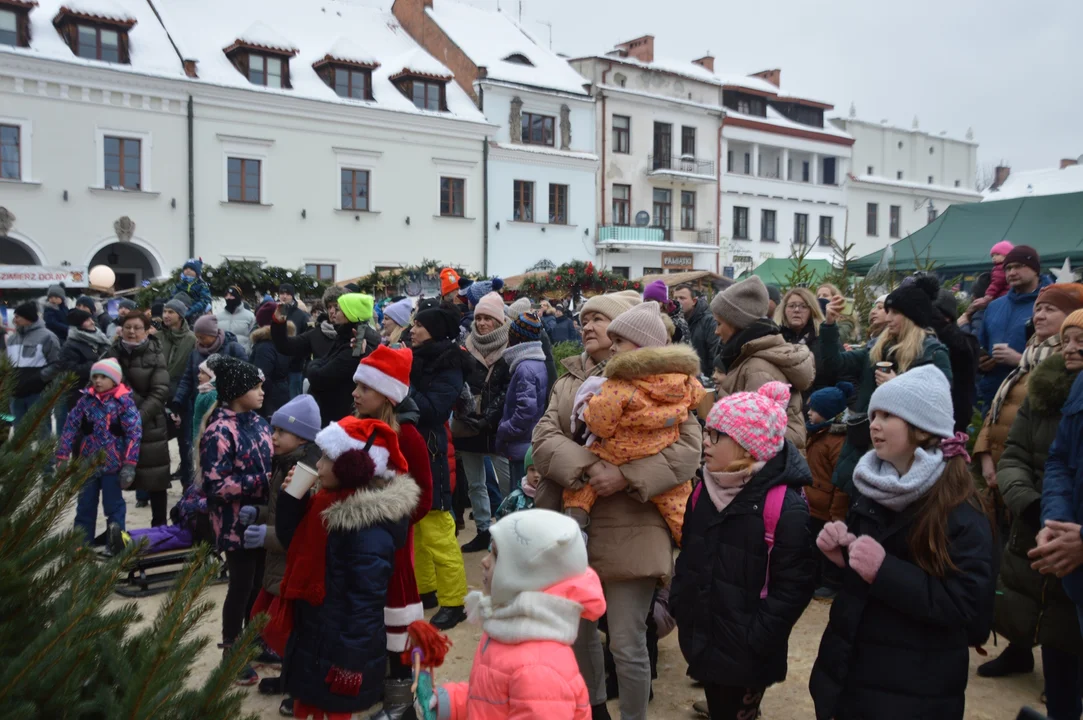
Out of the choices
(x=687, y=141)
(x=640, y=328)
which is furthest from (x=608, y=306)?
(x=687, y=141)

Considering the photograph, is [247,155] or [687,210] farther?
[687,210]

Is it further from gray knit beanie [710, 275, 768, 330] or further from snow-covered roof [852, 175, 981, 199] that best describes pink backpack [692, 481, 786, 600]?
snow-covered roof [852, 175, 981, 199]

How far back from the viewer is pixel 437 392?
18.0ft

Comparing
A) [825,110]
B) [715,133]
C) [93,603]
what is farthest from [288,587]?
[825,110]

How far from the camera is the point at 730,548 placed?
10.6 ft

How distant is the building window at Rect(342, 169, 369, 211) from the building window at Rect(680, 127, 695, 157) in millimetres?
14865

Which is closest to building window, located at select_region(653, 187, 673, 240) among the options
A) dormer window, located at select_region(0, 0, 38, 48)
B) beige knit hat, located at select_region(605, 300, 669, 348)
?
dormer window, located at select_region(0, 0, 38, 48)

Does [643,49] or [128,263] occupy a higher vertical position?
[643,49]

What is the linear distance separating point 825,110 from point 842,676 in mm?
43933

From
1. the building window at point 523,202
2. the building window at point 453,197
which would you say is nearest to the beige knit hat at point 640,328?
the building window at point 453,197

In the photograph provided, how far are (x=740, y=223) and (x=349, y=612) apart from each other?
123 ft

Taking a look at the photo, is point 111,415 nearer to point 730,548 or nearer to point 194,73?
point 730,548

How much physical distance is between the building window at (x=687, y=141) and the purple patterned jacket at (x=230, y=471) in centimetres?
3364

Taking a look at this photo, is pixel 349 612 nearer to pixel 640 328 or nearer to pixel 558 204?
pixel 640 328
